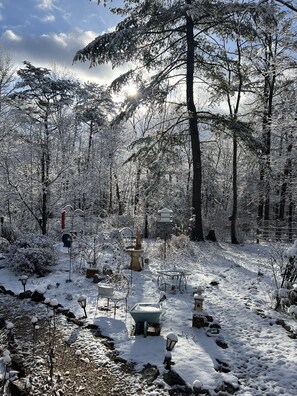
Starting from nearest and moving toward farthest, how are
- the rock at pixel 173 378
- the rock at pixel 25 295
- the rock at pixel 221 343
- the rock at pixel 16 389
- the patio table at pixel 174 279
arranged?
the rock at pixel 16 389, the rock at pixel 173 378, the rock at pixel 221 343, the rock at pixel 25 295, the patio table at pixel 174 279

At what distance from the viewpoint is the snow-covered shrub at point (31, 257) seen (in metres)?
7.78

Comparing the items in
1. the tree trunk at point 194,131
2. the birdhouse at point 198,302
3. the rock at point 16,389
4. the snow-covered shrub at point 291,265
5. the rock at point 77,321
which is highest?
the tree trunk at point 194,131

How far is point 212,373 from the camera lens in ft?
12.3

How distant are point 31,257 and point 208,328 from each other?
188 inches

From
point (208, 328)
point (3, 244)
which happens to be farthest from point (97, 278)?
point (3, 244)

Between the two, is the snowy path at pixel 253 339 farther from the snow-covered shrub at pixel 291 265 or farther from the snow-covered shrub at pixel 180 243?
the snow-covered shrub at pixel 180 243

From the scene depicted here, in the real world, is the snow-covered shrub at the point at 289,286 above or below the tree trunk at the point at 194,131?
below

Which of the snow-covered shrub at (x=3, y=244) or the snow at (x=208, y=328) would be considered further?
the snow-covered shrub at (x=3, y=244)

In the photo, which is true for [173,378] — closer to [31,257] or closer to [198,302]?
[198,302]

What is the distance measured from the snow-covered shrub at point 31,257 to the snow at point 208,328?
0.26 m

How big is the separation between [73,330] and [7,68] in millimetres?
12547

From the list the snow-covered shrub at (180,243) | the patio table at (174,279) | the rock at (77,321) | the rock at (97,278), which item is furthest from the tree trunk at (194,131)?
the rock at (77,321)

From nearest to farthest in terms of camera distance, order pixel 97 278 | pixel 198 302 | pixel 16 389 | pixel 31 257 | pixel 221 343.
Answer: pixel 16 389, pixel 221 343, pixel 198 302, pixel 97 278, pixel 31 257

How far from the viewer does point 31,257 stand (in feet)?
25.9
